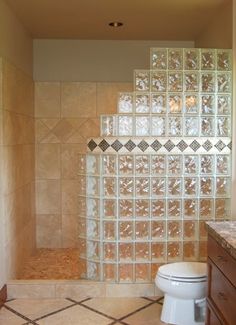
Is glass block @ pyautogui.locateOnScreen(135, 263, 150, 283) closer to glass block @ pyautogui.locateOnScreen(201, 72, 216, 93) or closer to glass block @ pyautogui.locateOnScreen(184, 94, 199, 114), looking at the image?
glass block @ pyautogui.locateOnScreen(184, 94, 199, 114)

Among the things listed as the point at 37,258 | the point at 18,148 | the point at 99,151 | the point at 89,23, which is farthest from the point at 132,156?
the point at 37,258

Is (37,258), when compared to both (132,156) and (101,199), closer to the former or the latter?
(101,199)

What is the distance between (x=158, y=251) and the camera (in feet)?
10.5

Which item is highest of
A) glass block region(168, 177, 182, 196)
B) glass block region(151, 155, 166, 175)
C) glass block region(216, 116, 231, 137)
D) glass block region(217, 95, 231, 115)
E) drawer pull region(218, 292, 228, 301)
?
glass block region(217, 95, 231, 115)

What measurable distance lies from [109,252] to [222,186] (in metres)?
1.03

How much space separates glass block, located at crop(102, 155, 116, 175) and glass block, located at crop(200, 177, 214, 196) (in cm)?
70

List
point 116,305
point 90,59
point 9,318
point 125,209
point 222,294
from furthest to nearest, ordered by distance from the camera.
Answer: point 90,59 → point 125,209 → point 116,305 → point 9,318 → point 222,294

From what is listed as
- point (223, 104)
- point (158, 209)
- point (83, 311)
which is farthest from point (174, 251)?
point (223, 104)

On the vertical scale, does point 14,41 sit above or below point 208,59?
above

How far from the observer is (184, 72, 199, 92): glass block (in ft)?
10.3

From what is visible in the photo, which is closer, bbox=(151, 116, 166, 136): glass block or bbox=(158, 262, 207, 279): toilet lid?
bbox=(158, 262, 207, 279): toilet lid

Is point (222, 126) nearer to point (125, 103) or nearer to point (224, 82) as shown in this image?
point (224, 82)

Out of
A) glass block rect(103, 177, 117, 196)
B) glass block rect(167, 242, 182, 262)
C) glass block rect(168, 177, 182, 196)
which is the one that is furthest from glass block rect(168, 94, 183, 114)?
glass block rect(167, 242, 182, 262)

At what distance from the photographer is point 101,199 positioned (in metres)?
3.14
